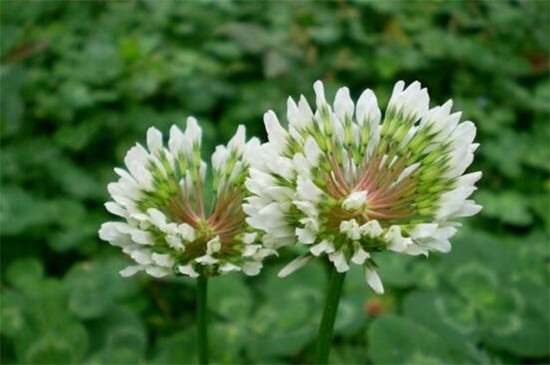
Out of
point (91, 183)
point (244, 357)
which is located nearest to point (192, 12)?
point (91, 183)

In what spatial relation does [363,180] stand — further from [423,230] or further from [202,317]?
[202,317]

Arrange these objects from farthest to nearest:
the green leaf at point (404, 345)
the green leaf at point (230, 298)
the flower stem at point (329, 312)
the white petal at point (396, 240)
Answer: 1. the green leaf at point (230, 298)
2. the green leaf at point (404, 345)
3. the flower stem at point (329, 312)
4. the white petal at point (396, 240)

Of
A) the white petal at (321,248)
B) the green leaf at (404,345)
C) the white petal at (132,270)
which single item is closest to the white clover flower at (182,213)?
the white petal at (132,270)

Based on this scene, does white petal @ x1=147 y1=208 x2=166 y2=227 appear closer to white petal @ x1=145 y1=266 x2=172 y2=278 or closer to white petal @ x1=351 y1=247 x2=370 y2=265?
→ white petal @ x1=145 y1=266 x2=172 y2=278

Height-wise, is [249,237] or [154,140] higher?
[154,140]

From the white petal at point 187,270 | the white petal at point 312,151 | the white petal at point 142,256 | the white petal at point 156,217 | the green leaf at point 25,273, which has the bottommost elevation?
the white petal at point 187,270

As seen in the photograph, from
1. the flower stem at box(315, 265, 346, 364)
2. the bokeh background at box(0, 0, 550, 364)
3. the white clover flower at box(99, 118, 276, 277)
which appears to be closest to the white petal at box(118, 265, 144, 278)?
the white clover flower at box(99, 118, 276, 277)

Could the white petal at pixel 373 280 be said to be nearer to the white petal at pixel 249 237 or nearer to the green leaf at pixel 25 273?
the white petal at pixel 249 237

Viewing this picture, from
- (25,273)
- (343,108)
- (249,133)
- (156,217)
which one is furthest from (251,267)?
(249,133)
